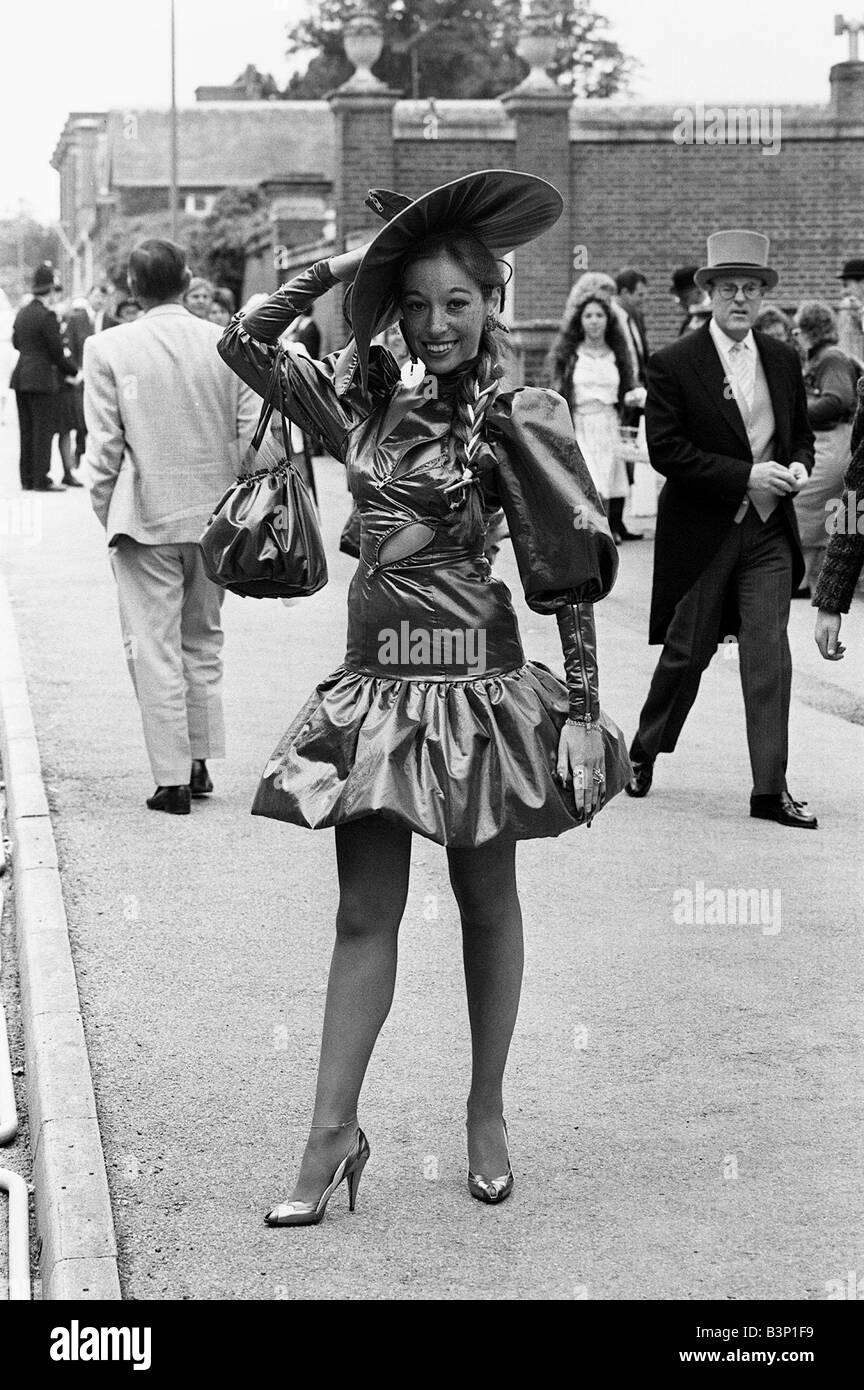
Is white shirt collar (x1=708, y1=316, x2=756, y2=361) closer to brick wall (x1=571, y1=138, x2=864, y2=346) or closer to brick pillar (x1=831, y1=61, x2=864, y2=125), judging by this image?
brick wall (x1=571, y1=138, x2=864, y2=346)

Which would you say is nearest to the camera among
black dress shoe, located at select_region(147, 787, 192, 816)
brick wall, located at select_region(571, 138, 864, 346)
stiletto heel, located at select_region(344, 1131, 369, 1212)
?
stiletto heel, located at select_region(344, 1131, 369, 1212)

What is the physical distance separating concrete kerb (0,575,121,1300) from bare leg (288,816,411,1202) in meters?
0.43

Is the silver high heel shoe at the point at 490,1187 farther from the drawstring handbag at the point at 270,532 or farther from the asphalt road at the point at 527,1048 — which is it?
the drawstring handbag at the point at 270,532

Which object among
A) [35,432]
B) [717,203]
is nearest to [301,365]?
[35,432]

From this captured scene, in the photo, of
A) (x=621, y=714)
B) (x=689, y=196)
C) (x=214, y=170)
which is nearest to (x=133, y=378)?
(x=621, y=714)

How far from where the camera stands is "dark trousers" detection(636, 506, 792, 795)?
740 cm

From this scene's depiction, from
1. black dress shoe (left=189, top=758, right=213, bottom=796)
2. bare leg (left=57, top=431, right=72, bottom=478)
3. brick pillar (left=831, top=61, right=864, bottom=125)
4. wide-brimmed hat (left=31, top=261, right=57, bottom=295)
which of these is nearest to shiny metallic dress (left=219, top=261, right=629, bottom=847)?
black dress shoe (left=189, top=758, right=213, bottom=796)

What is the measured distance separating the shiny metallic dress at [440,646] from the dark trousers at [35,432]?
16.4 m

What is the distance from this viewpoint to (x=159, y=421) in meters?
7.24

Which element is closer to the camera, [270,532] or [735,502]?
[270,532]

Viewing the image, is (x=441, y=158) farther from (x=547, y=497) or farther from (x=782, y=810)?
(x=547, y=497)

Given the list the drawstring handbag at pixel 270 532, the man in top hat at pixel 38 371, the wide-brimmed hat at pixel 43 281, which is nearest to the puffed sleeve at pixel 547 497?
the drawstring handbag at pixel 270 532

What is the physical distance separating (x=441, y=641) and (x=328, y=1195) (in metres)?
1.13
